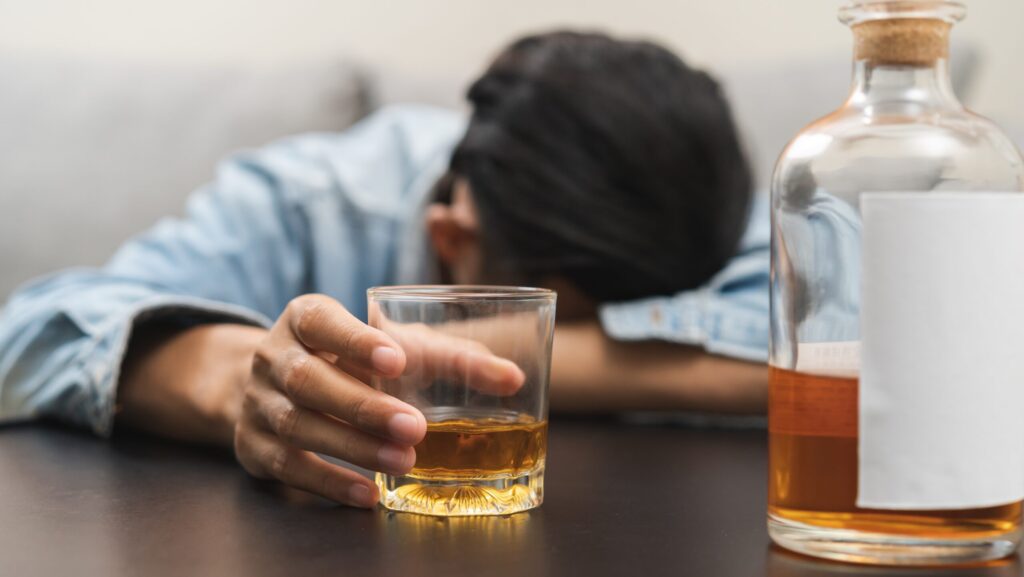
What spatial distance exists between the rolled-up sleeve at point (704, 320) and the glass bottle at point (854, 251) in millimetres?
475

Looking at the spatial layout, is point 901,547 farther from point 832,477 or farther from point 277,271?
point 277,271

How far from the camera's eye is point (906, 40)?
1.28 feet

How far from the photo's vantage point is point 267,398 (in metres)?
0.54

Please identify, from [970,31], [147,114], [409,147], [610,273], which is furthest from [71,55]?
[970,31]

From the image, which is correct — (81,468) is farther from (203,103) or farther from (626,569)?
(203,103)

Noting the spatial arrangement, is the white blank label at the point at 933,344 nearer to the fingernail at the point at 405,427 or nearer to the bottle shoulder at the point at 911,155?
the bottle shoulder at the point at 911,155

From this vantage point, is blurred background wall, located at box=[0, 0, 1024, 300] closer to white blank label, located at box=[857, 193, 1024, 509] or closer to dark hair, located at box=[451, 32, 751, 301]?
dark hair, located at box=[451, 32, 751, 301]

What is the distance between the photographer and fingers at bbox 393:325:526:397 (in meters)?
0.46

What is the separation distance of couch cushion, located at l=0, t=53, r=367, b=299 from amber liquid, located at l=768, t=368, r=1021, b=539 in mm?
1270

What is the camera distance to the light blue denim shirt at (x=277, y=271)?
2.60 ft

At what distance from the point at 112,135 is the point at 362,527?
4.01 ft

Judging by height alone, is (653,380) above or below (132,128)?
below

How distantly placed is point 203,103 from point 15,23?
0.41 m

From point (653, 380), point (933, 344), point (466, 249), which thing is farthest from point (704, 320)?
point (933, 344)
